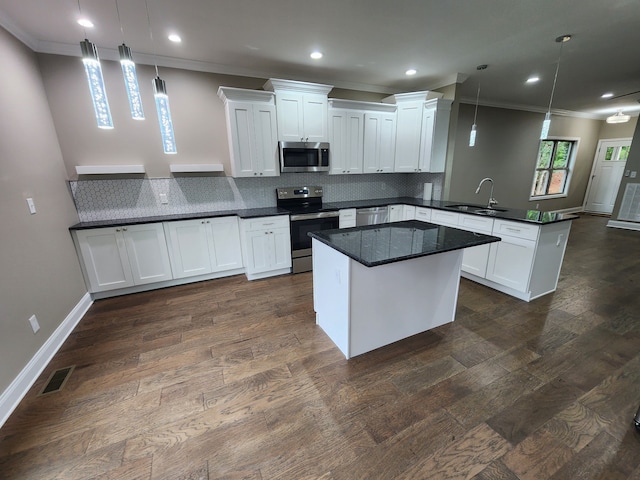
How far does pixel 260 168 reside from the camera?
11.9ft

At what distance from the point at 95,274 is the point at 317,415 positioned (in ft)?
10.1

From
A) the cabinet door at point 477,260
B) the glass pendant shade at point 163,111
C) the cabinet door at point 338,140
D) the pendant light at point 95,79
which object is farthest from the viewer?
the cabinet door at point 338,140

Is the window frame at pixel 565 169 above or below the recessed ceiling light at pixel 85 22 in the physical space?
below

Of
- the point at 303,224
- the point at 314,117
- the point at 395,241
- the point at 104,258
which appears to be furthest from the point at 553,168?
the point at 104,258

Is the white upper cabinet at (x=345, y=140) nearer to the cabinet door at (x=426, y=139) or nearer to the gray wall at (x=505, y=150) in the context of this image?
the cabinet door at (x=426, y=139)

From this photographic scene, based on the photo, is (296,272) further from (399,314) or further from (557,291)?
(557,291)

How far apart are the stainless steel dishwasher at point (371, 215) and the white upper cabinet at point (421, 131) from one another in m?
0.87

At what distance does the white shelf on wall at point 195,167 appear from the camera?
3.39 metres

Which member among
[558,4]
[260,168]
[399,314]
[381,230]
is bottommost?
[399,314]

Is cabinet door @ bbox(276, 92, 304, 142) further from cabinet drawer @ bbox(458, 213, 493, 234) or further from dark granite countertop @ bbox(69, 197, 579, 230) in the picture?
cabinet drawer @ bbox(458, 213, 493, 234)

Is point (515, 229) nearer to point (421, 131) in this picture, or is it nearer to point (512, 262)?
point (512, 262)

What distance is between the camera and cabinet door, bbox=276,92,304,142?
3541 mm

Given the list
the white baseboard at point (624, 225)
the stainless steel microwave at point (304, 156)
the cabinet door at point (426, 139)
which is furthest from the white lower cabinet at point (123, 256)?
the white baseboard at point (624, 225)

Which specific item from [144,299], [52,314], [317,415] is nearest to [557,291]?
[317,415]
